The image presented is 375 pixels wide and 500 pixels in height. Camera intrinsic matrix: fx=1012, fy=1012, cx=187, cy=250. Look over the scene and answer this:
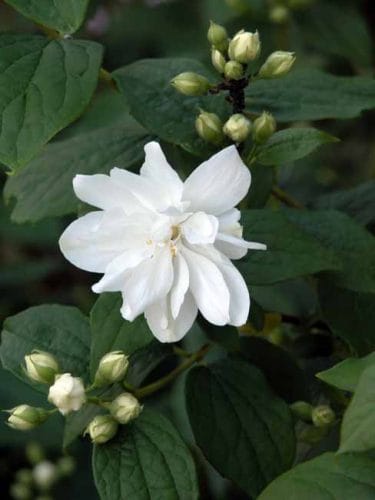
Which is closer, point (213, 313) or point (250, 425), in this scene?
point (213, 313)

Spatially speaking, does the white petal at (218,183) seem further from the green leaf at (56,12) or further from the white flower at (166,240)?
the green leaf at (56,12)

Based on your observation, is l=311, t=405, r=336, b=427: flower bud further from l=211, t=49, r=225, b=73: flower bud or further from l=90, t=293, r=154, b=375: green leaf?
l=211, t=49, r=225, b=73: flower bud

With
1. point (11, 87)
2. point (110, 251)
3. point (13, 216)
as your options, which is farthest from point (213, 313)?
point (13, 216)

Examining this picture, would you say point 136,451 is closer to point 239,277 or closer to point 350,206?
point 239,277

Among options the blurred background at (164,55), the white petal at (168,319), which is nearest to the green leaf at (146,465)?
the white petal at (168,319)

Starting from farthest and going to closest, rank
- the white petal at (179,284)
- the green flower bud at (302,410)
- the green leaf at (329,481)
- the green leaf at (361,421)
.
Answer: the green flower bud at (302,410)
the white petal at (179,284)
the green leaf at (329,481)
the green leaf at (361,421)

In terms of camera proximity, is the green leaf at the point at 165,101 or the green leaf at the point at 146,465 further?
the green leaf at the point at 165,101

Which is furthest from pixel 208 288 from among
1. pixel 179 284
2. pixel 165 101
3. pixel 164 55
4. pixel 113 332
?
pixel 164 55
